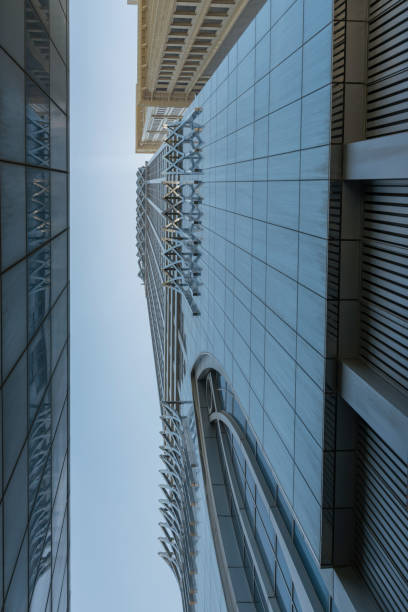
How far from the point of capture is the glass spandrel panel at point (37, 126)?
11.0m

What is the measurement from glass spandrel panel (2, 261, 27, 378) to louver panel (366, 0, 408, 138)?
24.8 ft

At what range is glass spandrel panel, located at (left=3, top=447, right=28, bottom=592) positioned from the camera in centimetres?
977

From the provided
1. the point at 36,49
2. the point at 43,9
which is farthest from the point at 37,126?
the point at 43,9

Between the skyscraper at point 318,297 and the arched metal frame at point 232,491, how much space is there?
0.35 ft

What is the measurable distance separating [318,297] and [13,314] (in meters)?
6.59

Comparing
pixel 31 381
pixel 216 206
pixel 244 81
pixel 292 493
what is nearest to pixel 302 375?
pixel 292 493

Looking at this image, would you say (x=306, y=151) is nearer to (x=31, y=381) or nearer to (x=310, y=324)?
(x=310, y=324)

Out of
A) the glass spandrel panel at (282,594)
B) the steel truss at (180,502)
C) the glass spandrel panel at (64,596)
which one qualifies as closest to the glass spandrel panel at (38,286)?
the glass spandrel panel at (64,596)

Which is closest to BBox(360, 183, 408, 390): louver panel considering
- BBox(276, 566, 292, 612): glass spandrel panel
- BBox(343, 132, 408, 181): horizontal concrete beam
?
BBox(343, 132, 408, 181): horizontal concrete beam

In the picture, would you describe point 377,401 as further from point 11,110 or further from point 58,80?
point 58,80

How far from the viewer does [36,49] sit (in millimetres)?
11820

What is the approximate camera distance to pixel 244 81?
64.4ft

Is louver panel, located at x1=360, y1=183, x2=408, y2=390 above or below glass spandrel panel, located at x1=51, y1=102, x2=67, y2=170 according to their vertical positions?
below

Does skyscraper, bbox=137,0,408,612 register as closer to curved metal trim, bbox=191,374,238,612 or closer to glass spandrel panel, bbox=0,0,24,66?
curved metal trim, bbox=191,374,238,612
